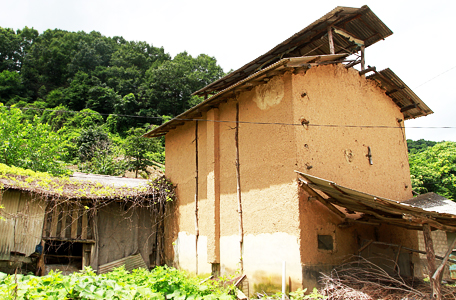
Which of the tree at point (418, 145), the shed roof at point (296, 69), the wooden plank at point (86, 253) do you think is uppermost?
the tree at point (418, 145)

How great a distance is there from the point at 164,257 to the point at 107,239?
77.9 inches

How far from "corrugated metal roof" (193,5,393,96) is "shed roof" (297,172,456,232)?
154 inches

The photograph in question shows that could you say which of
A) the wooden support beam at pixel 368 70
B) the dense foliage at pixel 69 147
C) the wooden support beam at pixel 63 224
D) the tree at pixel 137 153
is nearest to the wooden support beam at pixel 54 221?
the wooden support beam at pixel 63 224

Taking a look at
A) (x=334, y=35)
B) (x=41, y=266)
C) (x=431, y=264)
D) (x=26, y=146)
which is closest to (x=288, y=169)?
(x=431, y=264)

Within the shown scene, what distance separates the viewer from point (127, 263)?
34.2 feet

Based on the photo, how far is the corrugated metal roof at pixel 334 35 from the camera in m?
8.11

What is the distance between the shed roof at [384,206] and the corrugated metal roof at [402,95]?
360cm

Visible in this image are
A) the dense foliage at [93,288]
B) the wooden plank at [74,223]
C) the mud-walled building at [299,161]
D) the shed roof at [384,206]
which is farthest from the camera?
the wooden plank at [74,223]

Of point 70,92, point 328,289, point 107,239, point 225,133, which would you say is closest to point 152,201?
point 107,239

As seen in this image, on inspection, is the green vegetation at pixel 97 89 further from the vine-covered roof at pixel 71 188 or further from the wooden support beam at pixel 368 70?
the wooden support beam at pixel 368 70

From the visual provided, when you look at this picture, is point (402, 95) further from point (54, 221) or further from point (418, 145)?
point (418, 145)

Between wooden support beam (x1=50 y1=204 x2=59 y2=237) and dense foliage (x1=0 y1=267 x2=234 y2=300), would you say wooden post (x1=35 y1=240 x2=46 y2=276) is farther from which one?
dense foliage (x1=0 y1=267 x2=234 y2=300)

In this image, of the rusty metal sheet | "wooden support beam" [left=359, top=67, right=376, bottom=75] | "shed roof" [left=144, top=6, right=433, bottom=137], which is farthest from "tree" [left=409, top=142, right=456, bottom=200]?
the rusty metal sheet

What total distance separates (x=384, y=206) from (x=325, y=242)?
160 centimetres
